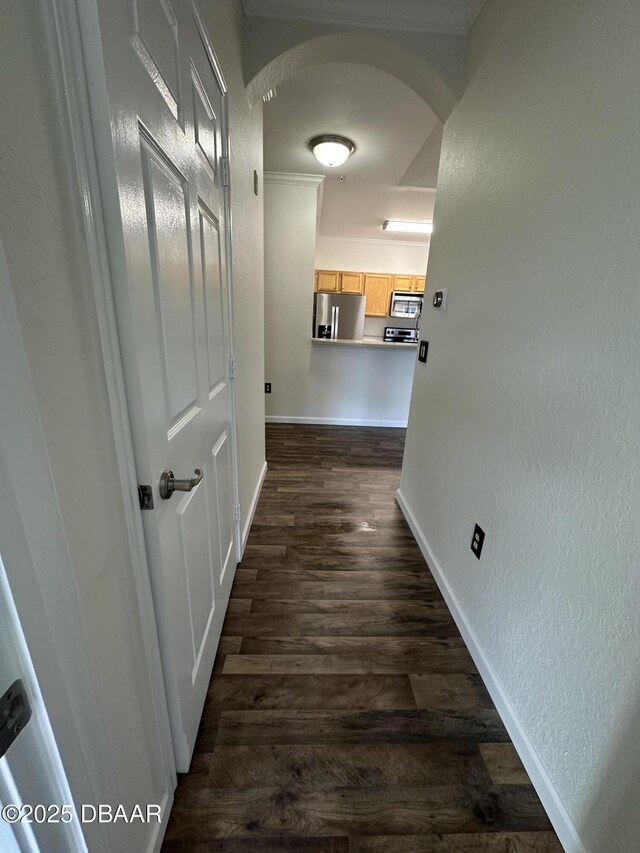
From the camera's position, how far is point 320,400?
13.8 feet

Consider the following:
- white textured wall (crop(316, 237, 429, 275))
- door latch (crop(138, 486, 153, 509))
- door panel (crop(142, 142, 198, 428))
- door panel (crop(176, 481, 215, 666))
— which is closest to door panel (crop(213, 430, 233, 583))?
door panel (crop(176, 481, 215, 666))

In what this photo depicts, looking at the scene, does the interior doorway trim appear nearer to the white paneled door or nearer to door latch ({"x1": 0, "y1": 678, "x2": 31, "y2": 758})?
the white paneled door

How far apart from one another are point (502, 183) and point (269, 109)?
6.54ft

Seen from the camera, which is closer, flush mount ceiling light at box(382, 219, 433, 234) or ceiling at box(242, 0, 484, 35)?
ceiling at box(242, 0, 484, 35)

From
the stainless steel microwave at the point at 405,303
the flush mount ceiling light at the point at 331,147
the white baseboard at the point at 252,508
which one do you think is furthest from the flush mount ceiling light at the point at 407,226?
the white baseboard at the point at 252,508

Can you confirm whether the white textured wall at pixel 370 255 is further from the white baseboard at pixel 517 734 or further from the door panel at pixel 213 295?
the white baseboard at pixel 517 734

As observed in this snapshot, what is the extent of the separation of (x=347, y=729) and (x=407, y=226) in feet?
18.1

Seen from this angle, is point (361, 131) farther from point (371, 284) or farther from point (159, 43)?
point (371, 284)

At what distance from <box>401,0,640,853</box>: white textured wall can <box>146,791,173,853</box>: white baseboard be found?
42.5 inches

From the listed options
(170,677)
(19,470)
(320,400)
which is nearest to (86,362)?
(19,470)

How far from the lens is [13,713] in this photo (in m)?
0.36

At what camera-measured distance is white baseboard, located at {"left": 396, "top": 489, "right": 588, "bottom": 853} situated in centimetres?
91

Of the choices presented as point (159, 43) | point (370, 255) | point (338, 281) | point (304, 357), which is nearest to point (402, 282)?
point (370, 255)

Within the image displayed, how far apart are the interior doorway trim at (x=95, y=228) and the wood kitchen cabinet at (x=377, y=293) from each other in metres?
5.91
